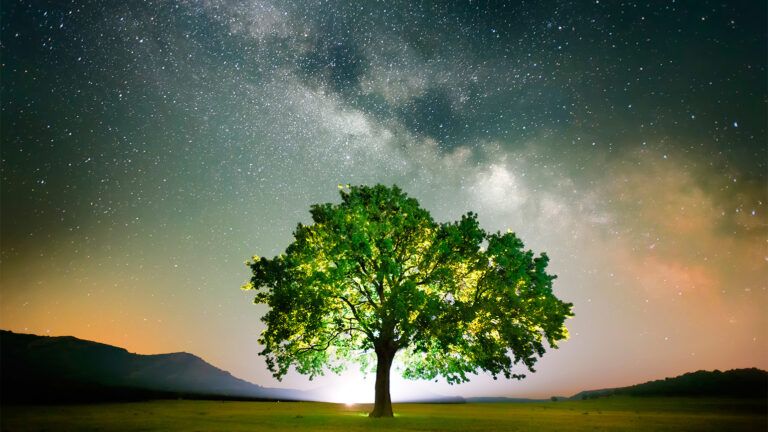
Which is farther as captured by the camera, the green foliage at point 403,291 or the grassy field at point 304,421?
the green foliage at point 403,291

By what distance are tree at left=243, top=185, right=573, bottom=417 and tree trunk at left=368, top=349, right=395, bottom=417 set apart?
7 centimetres

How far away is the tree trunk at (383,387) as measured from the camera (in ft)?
97.9

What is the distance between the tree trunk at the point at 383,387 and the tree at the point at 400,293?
7 centimetres

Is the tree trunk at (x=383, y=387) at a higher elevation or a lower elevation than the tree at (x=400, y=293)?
lower

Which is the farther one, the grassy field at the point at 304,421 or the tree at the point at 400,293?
the tree at the point at 400,293

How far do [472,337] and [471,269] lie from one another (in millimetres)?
4504

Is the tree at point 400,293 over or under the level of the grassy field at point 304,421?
over

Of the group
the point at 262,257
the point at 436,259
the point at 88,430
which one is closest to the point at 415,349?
the point at 436,259

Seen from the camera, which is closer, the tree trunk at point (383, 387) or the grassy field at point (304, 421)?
the grassy field at point (304, 421)

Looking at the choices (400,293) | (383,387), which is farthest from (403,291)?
(383,387)

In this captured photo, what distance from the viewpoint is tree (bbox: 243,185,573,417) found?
2709cm

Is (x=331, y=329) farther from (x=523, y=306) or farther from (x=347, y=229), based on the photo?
(x=523, y=306)

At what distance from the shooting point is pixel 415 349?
1216 inches

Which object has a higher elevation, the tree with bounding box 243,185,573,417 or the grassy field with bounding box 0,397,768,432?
the tree with bounding box 243,185,573,417
